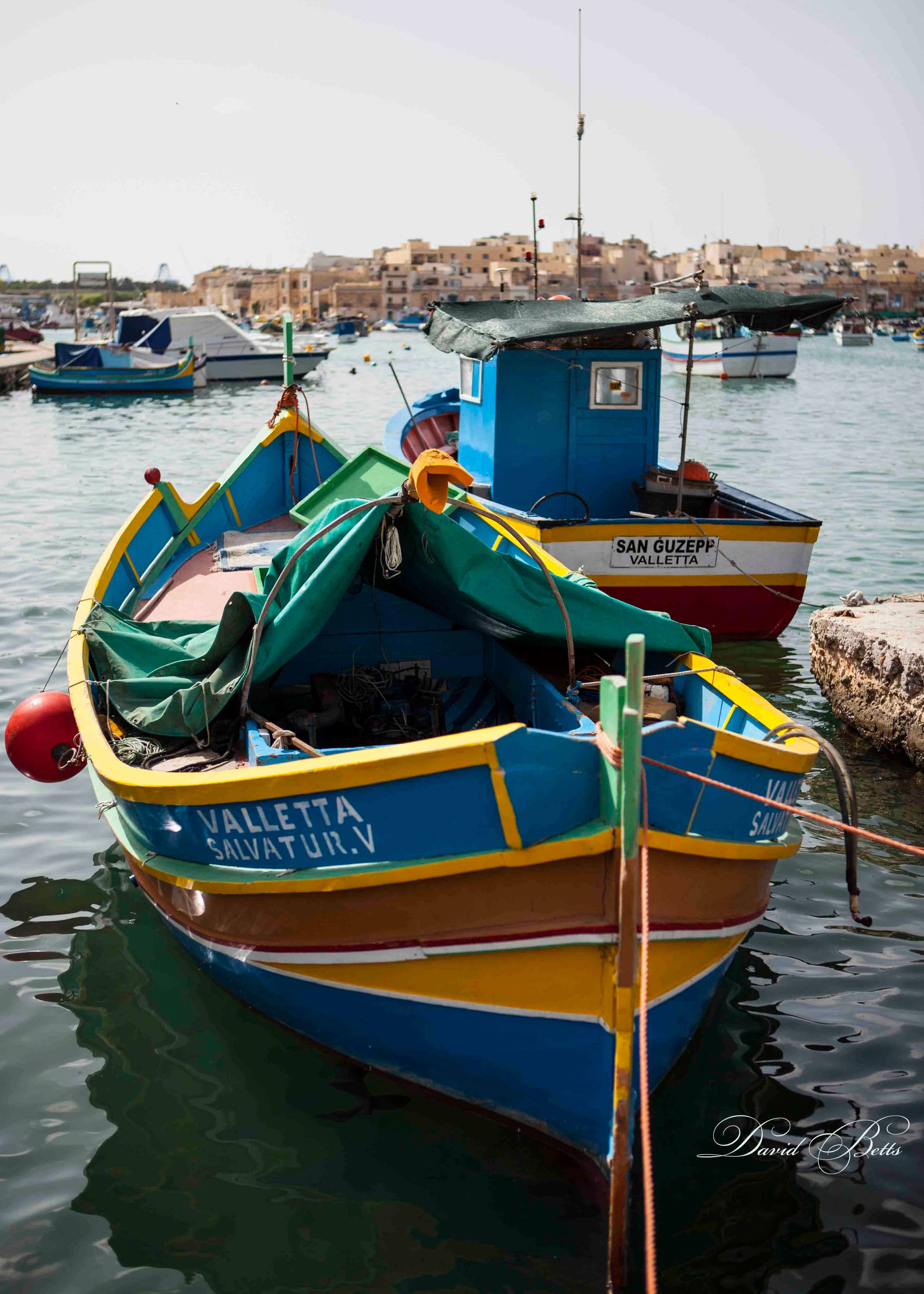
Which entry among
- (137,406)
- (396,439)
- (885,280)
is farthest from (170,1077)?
(885,280)

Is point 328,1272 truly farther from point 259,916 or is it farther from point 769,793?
point 769,793

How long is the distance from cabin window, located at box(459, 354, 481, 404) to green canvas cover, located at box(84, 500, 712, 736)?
6433mm

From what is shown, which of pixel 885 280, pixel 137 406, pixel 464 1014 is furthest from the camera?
pixel 885 280

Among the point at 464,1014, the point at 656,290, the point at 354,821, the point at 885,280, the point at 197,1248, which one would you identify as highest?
the point at 885,280

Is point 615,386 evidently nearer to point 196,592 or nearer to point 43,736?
point 196,592

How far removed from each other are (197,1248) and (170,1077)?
106 centimetres

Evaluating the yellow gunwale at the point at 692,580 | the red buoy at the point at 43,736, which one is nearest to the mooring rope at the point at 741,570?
the yellow gunwale at the point at 692,580

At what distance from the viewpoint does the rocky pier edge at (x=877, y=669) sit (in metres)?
8.31

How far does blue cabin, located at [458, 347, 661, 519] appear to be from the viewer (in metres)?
11.6

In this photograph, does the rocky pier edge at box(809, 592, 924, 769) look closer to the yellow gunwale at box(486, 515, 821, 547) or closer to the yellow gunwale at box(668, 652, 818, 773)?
the yellow gunwale at box(486, 515, 821, 547)

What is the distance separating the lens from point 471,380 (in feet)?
41.8

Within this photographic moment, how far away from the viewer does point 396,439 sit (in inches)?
667

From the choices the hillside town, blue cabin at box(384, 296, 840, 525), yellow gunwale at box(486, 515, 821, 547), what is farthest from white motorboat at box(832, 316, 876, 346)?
yellow gunwale at box(486, 515, 821, 547)

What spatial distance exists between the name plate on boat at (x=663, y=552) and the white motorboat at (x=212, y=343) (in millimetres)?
35683
